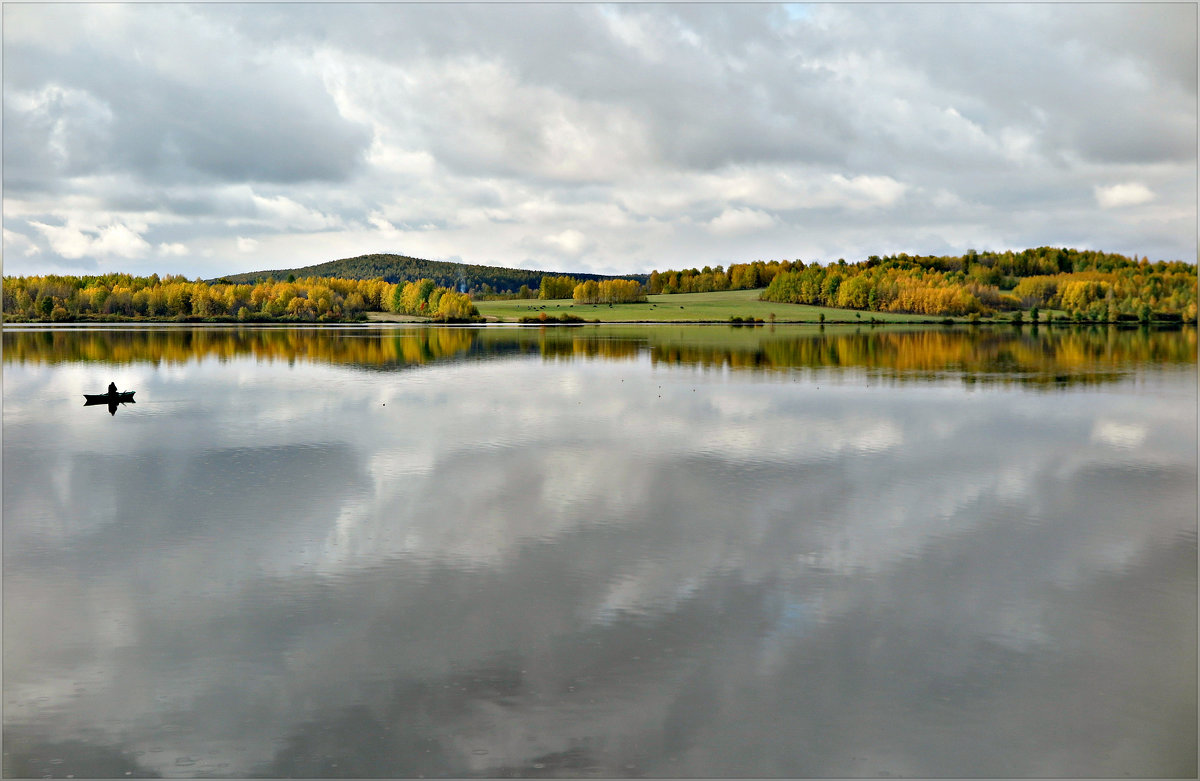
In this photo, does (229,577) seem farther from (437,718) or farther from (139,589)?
(437,718)

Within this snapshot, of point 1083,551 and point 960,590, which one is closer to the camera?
point 960,590

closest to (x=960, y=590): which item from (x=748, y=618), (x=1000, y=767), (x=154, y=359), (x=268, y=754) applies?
(x=748, y=618)

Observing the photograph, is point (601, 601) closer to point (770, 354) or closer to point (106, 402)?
point (106, 402)

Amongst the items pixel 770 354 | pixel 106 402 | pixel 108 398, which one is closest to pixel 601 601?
pixel 108 398

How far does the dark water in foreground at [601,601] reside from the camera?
10445 millimetres

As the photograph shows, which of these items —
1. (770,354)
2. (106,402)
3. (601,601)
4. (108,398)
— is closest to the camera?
(601,601)

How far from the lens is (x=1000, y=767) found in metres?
9.91

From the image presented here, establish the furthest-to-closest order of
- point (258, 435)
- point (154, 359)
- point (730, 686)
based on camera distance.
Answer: point (154, 359)
point (258, 435)
point (730, 686)

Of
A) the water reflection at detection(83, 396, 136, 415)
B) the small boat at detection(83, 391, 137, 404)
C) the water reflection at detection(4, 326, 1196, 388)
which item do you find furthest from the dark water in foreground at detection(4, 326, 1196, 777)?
the water reflection at detection(4, 326, 1196, 388)

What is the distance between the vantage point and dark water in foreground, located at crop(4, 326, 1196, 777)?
1045 centimetres

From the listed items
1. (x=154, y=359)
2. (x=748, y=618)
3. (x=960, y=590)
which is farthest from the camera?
(x=154, y=359)

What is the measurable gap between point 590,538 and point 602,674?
272 inches

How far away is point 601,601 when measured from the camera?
48.2ft

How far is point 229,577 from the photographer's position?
16156 mm
